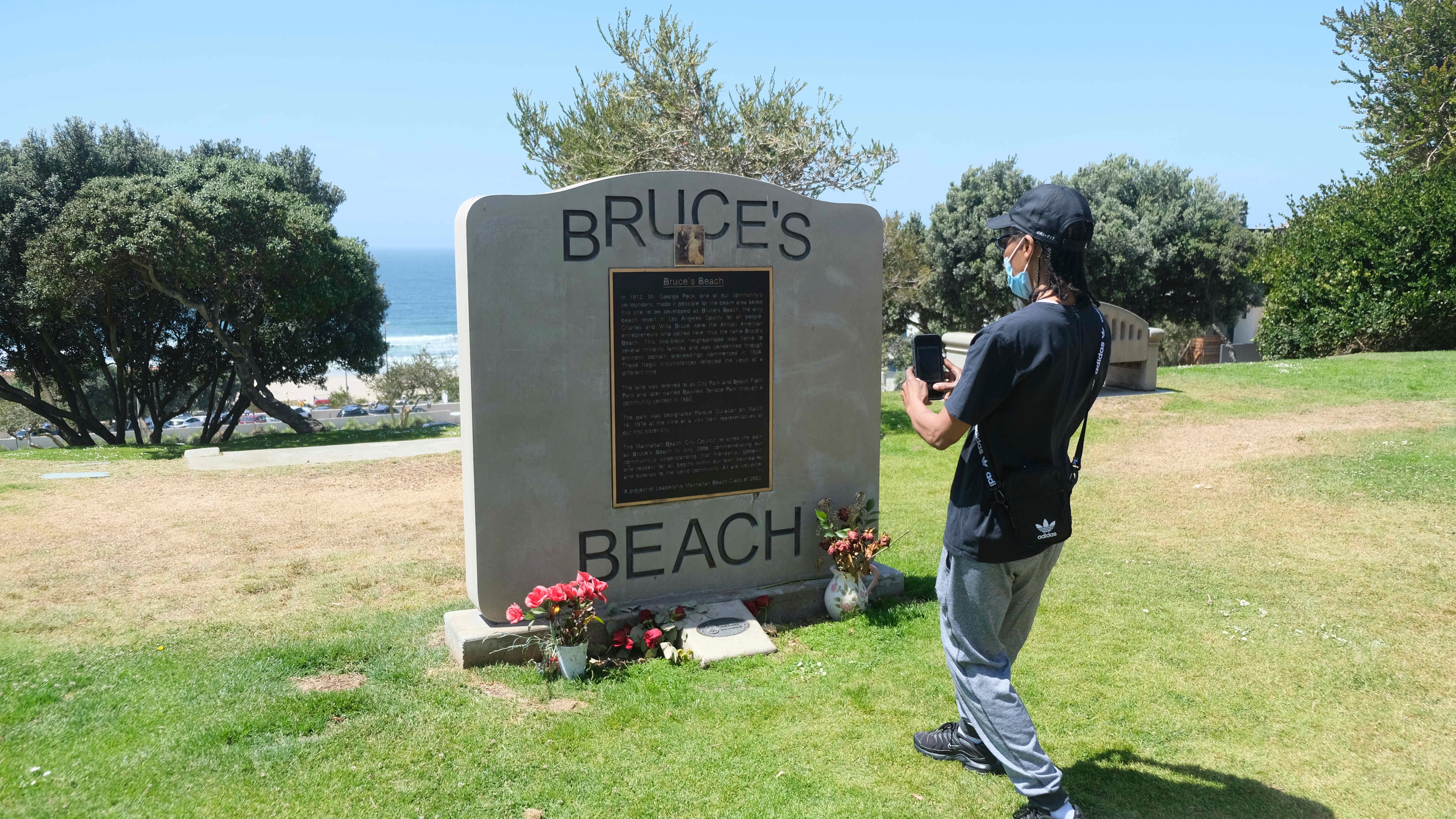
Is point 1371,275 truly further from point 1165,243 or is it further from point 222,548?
point 222,548

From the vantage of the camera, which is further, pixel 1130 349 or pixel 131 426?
pixel 131 426

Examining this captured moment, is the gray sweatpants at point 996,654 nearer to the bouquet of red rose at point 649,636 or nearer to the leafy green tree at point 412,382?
the bouquet of red rose at point 649,636

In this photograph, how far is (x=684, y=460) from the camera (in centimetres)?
551

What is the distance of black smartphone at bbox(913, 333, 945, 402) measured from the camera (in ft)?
11.0

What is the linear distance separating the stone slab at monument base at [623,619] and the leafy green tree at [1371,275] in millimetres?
17238

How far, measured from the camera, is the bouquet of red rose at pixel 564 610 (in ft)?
15.7

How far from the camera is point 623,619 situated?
5.25m

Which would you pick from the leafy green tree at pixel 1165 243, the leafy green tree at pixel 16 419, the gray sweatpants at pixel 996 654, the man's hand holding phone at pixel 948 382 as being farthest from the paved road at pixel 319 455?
the leafy green tree at pixel 16 419

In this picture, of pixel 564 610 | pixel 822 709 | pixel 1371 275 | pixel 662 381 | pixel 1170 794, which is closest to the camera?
pixel 1170 794

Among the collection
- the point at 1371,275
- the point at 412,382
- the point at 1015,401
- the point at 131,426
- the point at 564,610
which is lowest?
the point at 131,426

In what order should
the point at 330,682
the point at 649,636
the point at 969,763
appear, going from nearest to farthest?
the point at 969,763, the point at 330,682, the point at 649,636

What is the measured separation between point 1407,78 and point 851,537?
87.1 ft

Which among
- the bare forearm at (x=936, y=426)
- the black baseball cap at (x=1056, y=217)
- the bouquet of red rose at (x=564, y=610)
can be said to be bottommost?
the bouquet of red rose at (x=564, y=610)

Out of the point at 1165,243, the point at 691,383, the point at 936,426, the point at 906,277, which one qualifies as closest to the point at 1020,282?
the point at 936,426
